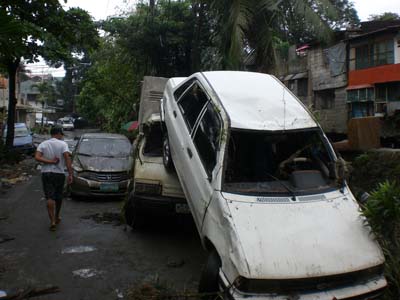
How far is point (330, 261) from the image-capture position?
368 centimetres

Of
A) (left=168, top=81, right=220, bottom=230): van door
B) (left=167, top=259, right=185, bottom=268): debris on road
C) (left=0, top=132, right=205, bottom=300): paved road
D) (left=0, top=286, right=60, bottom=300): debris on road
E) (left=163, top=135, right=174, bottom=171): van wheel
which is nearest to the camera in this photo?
(left=0, top=286, right=60, bottom=300): debris on road

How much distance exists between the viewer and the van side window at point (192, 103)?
5.65 meters

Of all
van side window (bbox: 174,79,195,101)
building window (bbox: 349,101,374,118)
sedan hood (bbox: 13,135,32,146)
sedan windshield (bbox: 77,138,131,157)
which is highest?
building window (bbox: 349,101,374,118)

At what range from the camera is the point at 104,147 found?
11.1m

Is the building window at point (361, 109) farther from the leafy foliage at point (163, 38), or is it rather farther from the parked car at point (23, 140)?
the parked car at point (23, 140)

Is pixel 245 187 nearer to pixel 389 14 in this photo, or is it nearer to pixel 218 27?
pixel 218 27

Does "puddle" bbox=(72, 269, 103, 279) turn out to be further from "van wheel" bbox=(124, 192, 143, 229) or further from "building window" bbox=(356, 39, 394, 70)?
"building window" bbox=(356, 39, 394, 70)

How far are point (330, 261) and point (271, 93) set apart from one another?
93.5 inches

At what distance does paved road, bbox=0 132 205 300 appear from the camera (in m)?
4.93

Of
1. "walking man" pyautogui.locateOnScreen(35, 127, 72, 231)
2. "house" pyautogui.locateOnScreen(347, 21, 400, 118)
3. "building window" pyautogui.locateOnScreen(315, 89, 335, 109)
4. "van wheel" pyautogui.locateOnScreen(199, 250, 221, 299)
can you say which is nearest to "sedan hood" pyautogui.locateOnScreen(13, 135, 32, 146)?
"walking man" pyautogui.locateOnScreen(35, 127, 72, 231)

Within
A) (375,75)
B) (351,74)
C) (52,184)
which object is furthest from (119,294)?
(351,74)

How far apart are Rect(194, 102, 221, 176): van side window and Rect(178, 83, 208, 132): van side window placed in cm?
30

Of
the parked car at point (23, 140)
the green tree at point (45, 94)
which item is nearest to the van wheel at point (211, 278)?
the parked car at point (23, 140)

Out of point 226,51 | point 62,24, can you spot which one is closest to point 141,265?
point 226,51
